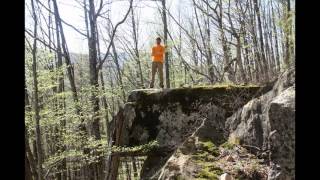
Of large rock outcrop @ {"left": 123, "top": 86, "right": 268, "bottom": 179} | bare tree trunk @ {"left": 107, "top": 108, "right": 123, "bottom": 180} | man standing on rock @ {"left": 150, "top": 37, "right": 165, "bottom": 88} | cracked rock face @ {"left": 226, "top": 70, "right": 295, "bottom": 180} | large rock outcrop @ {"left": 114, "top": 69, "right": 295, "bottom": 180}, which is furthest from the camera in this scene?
man standing on rock @ {"left": 150, "top": 37, "right": 165, "bottom": 88}

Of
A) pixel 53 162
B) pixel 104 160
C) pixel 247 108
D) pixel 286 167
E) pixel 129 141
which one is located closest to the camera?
pixel 286 167

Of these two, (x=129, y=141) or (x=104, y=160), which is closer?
(x=129, y=141)

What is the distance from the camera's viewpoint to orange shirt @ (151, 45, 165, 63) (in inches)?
472

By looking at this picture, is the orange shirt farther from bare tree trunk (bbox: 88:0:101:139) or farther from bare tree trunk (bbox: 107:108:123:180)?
bare tree trunk (bbox: 88:0:101:139)

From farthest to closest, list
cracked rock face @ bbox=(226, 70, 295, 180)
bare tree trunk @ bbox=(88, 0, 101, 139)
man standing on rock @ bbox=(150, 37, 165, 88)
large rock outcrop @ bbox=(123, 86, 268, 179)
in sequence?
bare tree trunk @ bbox=(88, 0, 101, 139) < man standing on rock @ bbox=(150, 37, 165, 88) < large rock outcrop @ bbox=(123, 86, 268, 179) < cracked rock face @ bbox=(226, 70, 295, 180)

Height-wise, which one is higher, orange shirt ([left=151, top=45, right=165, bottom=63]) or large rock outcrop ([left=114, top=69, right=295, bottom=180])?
orange shirt ([left=151, top=45, right=165, bottom=63])

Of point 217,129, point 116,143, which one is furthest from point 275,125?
point 116,143

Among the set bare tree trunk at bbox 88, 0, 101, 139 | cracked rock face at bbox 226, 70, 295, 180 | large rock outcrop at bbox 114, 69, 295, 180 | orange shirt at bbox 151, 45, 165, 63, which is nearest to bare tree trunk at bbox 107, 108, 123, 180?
large rock outcrop at bbox 114, 69, 295, 180

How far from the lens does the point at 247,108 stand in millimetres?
7555

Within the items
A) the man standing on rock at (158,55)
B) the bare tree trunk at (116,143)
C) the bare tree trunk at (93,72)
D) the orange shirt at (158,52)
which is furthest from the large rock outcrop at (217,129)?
the bare tree trunk at (93,72)
